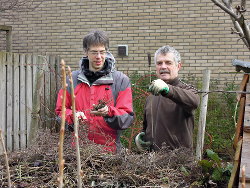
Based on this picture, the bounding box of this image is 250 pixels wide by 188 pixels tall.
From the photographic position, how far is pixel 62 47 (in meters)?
8.73

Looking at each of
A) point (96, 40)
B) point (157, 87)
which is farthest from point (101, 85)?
point (157, 87)

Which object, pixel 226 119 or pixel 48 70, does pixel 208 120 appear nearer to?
pixel 226 119

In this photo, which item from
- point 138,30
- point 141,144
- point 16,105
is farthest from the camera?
point 138,30

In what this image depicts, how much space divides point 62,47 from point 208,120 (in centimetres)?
381

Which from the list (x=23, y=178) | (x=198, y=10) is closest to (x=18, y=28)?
(x=198, y=10)

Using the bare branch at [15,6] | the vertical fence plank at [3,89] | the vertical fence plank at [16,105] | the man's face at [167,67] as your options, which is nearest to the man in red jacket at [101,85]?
the man's face at [167,67]

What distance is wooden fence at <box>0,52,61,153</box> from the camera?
5.98m

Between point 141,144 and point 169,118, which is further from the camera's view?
point 169,118

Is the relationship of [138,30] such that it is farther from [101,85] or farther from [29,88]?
[101,85]

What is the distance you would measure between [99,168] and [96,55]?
4.59ft

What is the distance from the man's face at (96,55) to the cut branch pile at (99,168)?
1.17 m

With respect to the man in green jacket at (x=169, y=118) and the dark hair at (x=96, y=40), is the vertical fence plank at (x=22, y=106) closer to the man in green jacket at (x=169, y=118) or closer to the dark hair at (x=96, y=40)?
the dark hair at (x=96, y=40)

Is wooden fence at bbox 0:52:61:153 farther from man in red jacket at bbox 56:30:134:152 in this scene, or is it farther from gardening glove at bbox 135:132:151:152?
gardening glove at bbox 135:132:151:152

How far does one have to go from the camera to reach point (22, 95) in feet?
20.5
